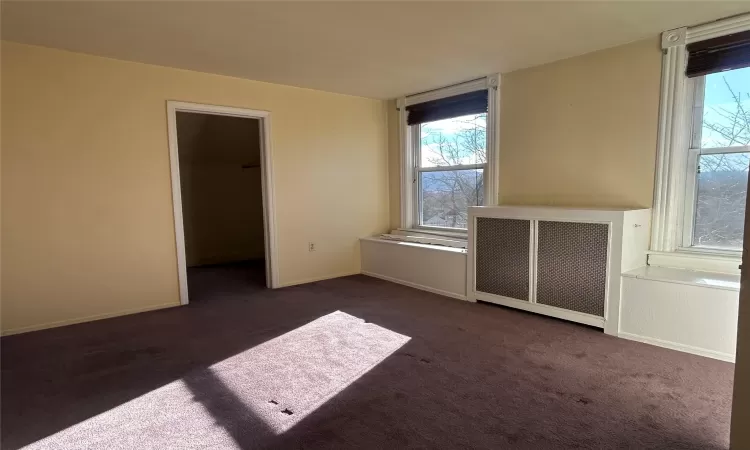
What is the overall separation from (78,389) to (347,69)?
3184 mm

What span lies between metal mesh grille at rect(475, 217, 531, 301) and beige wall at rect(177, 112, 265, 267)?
11.4 ft

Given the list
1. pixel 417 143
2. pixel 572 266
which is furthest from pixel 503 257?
pixel 417 143

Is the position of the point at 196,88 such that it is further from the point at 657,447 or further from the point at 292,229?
the point at 657,447

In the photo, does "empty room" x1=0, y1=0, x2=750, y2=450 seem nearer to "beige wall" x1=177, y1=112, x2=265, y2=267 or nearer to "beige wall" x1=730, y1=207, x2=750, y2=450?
"beige wall" x1=730, y1=207, x2=750, y2=450

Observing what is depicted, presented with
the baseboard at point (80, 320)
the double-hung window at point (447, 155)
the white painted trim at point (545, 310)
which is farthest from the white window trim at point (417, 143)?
the baseboard at point (80, 320)

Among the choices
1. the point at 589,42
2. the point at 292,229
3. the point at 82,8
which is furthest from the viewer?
the point at 292,229

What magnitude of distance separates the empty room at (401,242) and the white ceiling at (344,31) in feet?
0.08

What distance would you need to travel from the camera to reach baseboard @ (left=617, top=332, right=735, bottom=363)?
2498mm

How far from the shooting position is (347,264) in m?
A: 5.12

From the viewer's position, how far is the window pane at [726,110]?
2.72 m

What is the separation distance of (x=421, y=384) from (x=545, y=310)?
1587 millimetres

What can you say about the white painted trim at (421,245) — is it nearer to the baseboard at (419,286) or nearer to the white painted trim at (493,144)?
the baseboard at (419,286)

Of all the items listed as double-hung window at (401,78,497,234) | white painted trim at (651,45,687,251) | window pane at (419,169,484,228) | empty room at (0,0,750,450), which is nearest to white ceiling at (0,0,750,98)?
empty room at (0,0,750,450)

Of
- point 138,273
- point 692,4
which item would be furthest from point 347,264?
point 692,4
